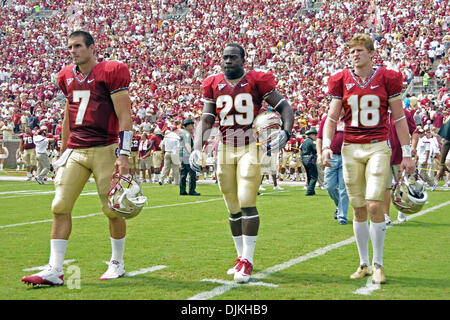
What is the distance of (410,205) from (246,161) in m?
1.41

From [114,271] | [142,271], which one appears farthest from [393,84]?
[114,271]

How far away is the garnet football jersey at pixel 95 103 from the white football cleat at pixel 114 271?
1.02m

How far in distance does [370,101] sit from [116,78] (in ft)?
6.93

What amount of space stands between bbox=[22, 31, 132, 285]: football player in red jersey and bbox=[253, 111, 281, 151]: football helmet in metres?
1.16

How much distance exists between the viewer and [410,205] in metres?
4.94

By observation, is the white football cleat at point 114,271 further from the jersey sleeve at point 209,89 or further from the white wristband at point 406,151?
the white wristband at point 406,151

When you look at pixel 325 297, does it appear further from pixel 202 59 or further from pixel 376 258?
pixel 202 59

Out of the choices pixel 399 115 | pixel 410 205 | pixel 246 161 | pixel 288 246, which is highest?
pixel 399 115

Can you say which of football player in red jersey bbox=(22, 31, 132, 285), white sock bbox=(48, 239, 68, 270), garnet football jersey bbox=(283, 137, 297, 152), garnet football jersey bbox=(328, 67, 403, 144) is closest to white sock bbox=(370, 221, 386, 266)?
garnet football jersey bbox=(328, 67, 403, 144)

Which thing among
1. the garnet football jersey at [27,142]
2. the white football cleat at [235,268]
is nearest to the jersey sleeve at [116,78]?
the white football cleat at [235,268]

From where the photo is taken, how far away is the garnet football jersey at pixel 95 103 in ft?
16.1

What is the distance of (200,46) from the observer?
32312 millimetres

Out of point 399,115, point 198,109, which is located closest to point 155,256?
point 399,115

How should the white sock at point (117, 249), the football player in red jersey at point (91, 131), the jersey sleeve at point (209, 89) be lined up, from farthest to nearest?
the jersey sleeve at point (209, 89)
the white sock at point (117, 249)
the football player in red jersey at point (91, 131)
